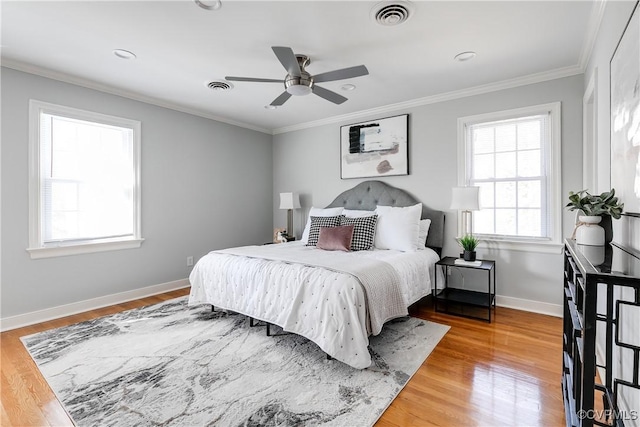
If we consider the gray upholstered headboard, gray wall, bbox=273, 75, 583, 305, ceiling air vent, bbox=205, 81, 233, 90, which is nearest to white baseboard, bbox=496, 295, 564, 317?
gray wall, bbox=273, 75, 583, 305

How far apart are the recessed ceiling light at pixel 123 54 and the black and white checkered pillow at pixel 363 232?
270 cm

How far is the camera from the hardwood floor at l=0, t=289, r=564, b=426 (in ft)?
5.61

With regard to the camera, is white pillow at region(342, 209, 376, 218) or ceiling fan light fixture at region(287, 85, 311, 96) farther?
white pillow at region(342, 209, 376, 218)

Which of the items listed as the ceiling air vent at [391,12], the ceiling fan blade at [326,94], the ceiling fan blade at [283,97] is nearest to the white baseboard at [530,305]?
the ceiling fan blade at [326,94]

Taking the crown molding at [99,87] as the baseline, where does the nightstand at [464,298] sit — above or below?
below

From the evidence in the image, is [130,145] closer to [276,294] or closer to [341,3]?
[276,294]

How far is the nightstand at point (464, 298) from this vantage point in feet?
10.6

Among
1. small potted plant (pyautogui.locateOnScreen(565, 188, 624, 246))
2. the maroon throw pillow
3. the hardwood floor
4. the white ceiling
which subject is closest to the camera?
small potted plant (pyautogui.locateOnScreen(565, 188, 624, 246))

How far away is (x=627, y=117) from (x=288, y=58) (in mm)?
2080

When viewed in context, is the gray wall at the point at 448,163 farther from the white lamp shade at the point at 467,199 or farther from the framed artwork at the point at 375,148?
the white lamp shade at the point at 467,199

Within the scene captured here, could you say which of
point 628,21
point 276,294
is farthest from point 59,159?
point 628,21

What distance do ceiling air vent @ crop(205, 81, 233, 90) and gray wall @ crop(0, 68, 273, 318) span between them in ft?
3.38

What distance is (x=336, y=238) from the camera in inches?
136

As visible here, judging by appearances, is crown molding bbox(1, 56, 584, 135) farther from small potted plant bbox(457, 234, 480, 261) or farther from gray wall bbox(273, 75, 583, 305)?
small potted plant bbox(457, 234, 480, 261)
